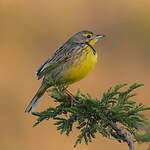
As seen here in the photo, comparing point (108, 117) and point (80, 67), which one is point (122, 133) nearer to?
point (108, 117)

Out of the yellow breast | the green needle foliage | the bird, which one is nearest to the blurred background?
the bird

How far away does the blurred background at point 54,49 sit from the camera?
9.63 meters

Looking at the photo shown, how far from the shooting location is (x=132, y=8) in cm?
1686

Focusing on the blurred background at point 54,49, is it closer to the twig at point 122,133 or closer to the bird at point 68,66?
the bird at point 68,66

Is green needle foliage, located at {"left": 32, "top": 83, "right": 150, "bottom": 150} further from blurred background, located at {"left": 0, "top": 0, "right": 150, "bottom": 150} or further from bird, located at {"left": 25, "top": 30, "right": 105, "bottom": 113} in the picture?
blurred background, located at {"left": 0, "top": 0, "right": 150, "bottom": 150}

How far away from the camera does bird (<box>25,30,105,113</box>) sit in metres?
5.33

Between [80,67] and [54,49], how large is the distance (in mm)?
8499

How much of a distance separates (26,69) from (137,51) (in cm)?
322

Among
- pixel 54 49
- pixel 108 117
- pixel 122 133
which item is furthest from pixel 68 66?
pixel 54 49

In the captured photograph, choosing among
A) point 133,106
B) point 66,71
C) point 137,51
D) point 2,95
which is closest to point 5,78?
point 2,95

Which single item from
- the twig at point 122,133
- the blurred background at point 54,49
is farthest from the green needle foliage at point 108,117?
the blurred background at point 54,49

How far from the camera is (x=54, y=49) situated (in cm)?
1386

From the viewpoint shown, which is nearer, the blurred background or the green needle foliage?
the green needle foliage

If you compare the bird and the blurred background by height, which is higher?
the blurred background
